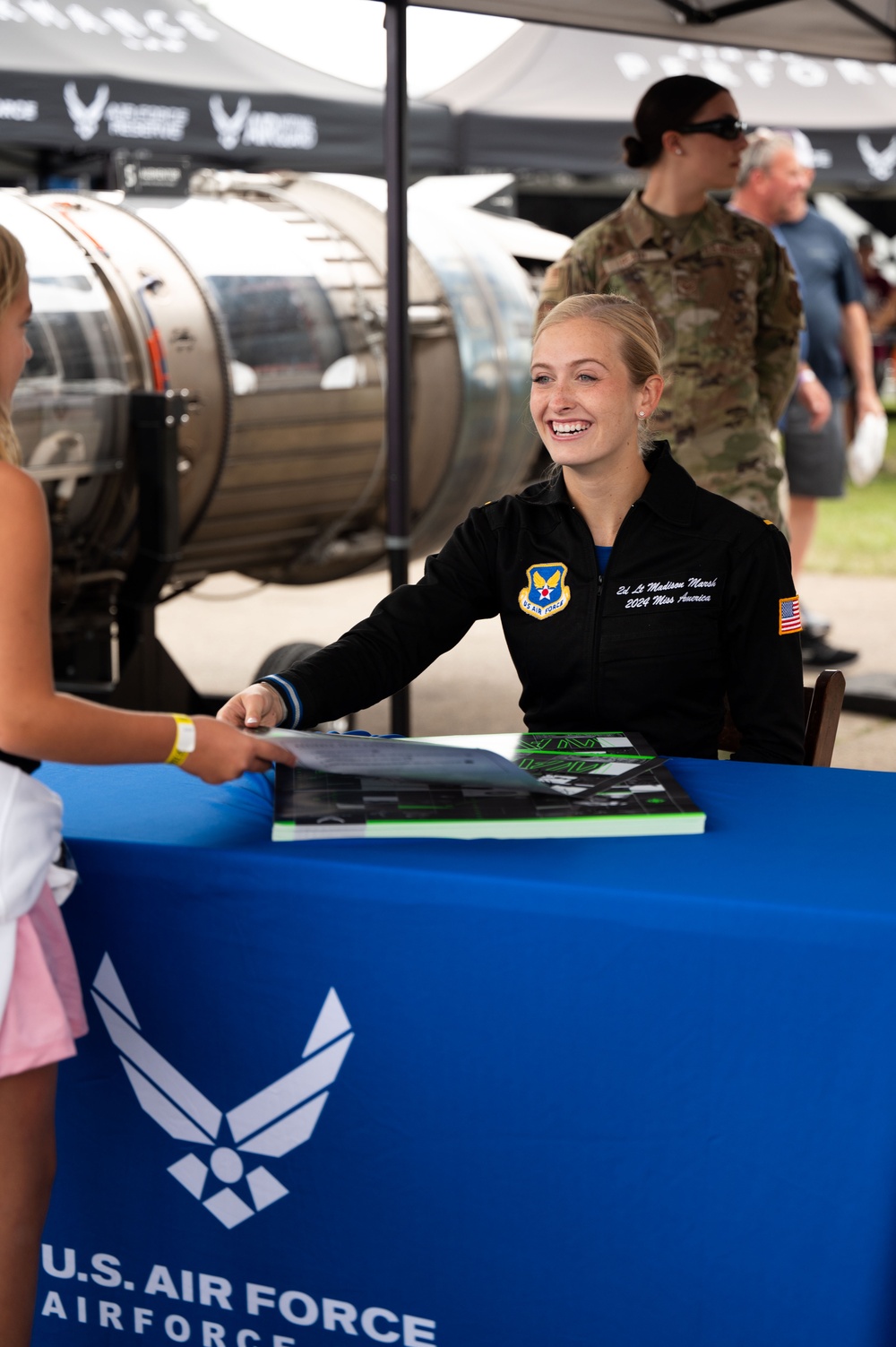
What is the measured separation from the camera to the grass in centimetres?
925

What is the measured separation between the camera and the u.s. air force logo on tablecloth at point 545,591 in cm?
225

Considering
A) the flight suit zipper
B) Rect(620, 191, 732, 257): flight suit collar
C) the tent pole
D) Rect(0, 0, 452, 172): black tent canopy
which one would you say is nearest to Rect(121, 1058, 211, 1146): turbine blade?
the flight suit zipper

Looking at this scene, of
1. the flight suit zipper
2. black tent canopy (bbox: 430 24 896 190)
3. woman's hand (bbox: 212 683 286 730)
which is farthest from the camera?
black tent canopy (bbox: 430 24 896 190)

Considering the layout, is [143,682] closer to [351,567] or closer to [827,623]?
[351,567]

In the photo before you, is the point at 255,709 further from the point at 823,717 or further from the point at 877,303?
the point at 877,303

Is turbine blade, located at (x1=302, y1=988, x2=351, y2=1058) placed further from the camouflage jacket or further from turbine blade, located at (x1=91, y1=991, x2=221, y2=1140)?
the camouflage jacket

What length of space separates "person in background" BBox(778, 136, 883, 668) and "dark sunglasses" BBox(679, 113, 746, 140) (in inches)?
100

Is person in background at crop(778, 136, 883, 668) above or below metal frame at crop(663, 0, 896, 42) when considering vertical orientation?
below

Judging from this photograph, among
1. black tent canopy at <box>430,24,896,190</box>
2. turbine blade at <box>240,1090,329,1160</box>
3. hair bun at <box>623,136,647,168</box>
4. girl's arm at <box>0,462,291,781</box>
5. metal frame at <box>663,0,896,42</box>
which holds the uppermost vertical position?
black tent canopy at <box>430,24,896,190</box>

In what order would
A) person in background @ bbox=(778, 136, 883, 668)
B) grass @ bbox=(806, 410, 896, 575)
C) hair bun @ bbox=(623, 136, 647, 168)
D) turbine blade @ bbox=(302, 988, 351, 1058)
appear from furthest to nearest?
1. grass @ bbox=(806, 410, 896, 575)
2. person in background @ bbox=(778, 136, 883, 668)
3. hair bun @ bbox=(623, 136, 647, 168)
4. turbine blade @ bbox=(302, 988, 351, 1058)

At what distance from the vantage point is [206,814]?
1685 mm

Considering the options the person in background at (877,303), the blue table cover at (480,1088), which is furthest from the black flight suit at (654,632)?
the person in background at (877,303)

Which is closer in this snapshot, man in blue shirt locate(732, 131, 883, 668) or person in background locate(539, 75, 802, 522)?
person in background locate(539, 75, 802, 522)

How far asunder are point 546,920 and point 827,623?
5518 millimetres
